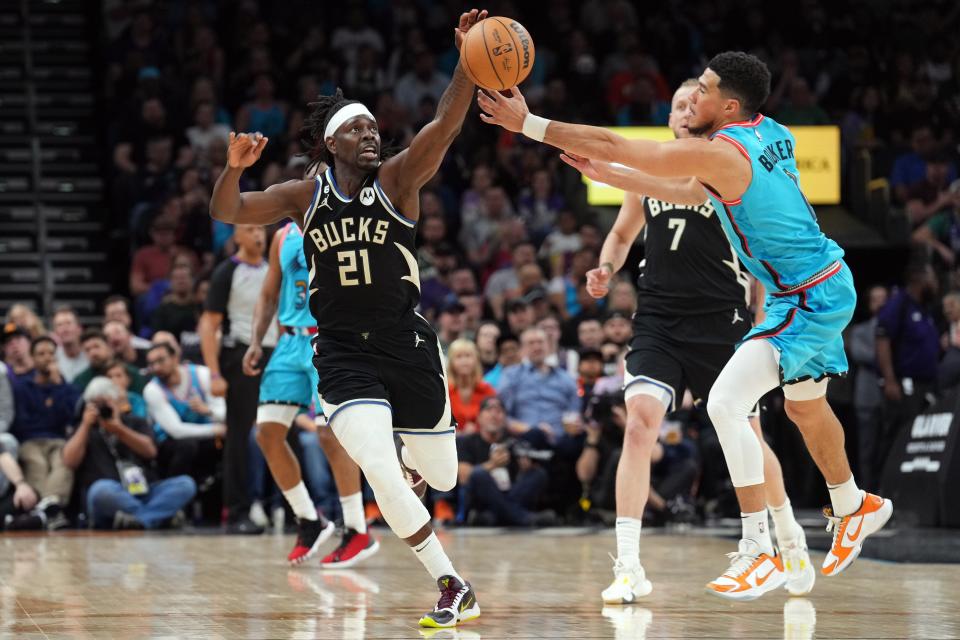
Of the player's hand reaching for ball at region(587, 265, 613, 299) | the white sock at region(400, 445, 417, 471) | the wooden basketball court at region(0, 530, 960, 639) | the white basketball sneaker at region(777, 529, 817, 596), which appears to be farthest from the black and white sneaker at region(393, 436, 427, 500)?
the white basketball sneaker at region(777, 529, 817, 596)

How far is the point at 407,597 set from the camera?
267 inches

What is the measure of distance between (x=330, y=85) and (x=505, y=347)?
19.3ft

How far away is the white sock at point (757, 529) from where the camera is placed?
6.46m

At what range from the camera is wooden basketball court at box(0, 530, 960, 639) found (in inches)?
221

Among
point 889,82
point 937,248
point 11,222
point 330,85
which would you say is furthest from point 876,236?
point 11,222

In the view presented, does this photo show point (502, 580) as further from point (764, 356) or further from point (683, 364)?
point (764, 356)

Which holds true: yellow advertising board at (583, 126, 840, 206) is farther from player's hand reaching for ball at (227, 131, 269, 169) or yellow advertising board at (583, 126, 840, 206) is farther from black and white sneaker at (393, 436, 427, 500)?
player's hand reaching for ball at (227, 131, 269, 169)

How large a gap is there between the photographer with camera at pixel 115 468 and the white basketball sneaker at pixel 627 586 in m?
5.73

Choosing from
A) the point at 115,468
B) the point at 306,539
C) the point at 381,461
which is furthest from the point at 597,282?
the point at 115,468

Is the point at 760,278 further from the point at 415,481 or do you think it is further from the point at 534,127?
the point at 415,481

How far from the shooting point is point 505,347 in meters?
12.9

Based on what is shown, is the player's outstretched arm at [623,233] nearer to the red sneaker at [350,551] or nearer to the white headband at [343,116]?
the white headband at [343,116]

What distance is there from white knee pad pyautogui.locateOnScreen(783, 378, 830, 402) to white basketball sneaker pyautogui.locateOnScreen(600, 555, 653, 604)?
102cm

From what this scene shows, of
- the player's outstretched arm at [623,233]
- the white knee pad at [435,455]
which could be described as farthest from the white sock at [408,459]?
the player's outstretched arm at [623,233]
